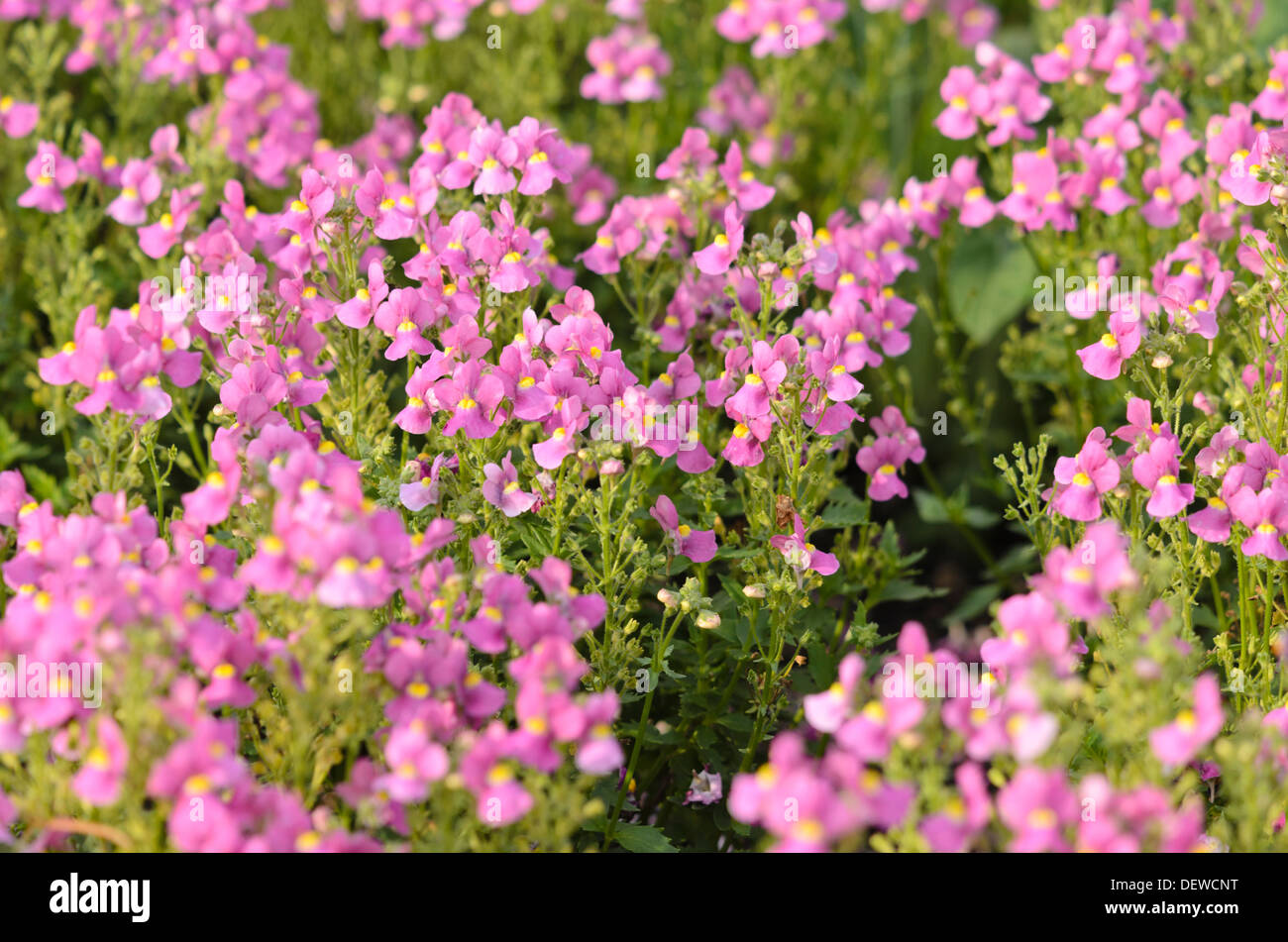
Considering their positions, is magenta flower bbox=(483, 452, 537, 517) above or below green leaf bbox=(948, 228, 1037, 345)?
below

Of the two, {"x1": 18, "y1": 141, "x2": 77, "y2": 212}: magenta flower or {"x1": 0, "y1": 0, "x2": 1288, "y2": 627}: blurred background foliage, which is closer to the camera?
{"x1": 18, "y1": 141, "x2": 77, "y2": 212}: magenta flower

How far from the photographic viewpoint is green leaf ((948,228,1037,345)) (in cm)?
483

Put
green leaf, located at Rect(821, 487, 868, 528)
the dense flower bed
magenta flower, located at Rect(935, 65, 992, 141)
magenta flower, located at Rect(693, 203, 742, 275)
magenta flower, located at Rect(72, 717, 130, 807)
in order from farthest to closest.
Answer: magenta flower, located at Rect(935, 65, 992, 141) < green leaf, located at Rect(821, 487, 868, 528) < magenta flower, located at Rect(693, 203, 742, 275) < the dense flower bed < magenta flower, located at Rect(72, 717, 130, 807)

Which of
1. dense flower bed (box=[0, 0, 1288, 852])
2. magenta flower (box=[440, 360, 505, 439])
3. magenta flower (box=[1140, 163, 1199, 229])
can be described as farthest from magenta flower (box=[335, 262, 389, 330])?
magenta flower (box=[1140, 163, 1199, 229])

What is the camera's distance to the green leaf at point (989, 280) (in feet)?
15.8

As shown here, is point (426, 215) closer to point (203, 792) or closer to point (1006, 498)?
point (203, 792)

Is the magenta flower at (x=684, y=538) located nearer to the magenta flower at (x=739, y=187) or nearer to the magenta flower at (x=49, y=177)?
the magenta flower at (x=739, y=187)

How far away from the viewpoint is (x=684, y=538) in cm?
293

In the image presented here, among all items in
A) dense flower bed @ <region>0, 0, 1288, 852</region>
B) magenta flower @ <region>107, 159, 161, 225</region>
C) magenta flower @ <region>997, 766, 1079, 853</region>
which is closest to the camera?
magenta flower @ <region>997, 766, 1079, 853</region>

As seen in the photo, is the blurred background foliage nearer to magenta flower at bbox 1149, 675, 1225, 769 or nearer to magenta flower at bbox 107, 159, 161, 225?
magenta flower at bbox 107, 159, 161, 225

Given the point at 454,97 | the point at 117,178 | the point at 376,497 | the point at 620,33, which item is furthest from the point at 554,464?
the point at 620,33

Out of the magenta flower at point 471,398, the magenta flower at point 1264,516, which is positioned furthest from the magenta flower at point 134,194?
the magenta flower at point 1264,516

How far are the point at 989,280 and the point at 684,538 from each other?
8.08 feet

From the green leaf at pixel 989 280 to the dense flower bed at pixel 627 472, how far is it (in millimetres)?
17
